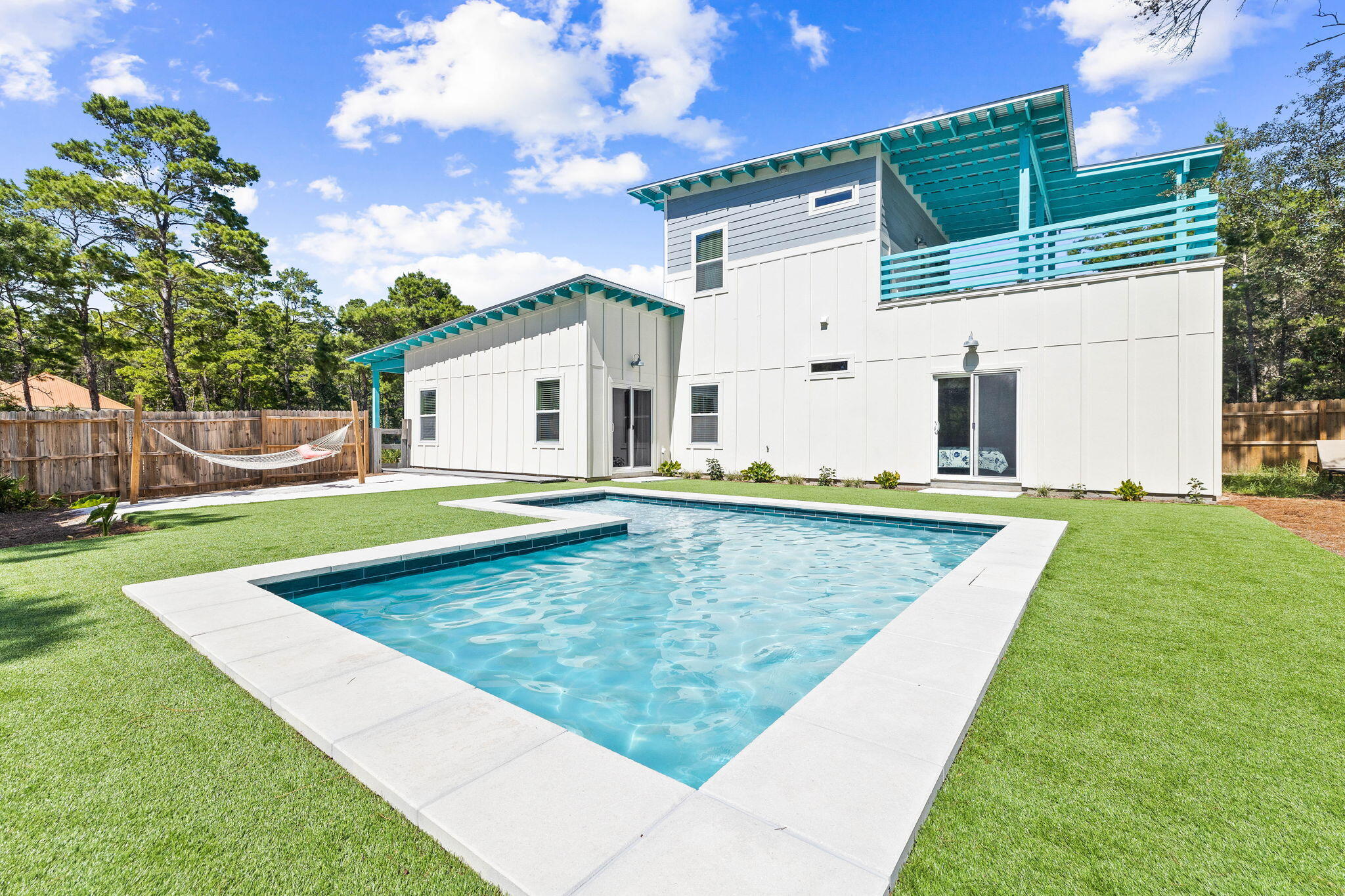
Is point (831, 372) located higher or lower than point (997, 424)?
higher

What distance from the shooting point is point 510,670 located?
128 inches

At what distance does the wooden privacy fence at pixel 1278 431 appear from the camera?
11.1 m

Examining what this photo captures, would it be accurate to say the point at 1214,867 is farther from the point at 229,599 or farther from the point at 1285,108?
the point at 1285,108

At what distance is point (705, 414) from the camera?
12.7 meters

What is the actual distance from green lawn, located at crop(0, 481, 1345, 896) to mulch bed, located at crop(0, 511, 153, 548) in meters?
2.89

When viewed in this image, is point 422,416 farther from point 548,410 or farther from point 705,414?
point 705,414

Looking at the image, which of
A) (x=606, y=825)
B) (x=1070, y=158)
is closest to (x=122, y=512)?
(x=606, y=825)

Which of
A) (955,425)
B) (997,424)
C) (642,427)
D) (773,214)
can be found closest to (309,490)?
(642,427)

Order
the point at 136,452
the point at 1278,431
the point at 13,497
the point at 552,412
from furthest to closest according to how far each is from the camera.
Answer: the point at 552,412 < the point at 1278,431 < the point at 136,452 < the point at 13,497

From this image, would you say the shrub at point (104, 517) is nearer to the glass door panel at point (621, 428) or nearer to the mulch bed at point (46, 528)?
the mulch bed at point (46, 528)

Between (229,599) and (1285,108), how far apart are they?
16.9 metres

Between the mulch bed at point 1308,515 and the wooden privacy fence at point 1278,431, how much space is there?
358 cm

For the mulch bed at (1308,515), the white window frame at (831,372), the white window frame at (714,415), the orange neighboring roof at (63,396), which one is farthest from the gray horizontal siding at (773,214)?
the orange neighboring roof at (63,396)

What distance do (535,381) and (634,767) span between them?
36.0 feet
